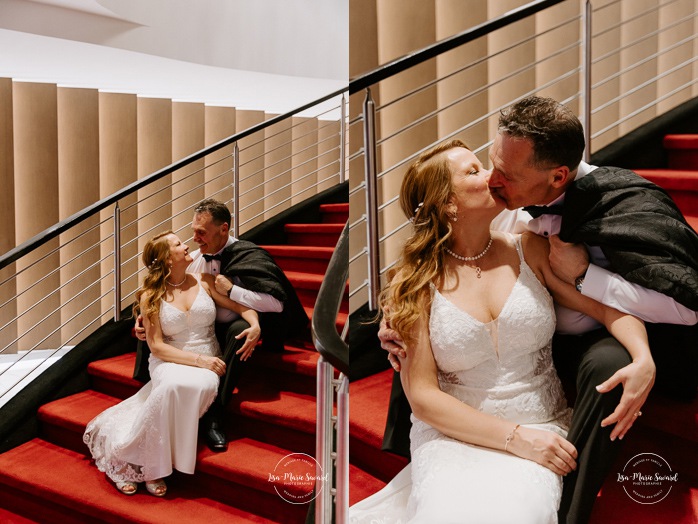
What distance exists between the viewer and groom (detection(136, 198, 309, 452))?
1.24 metres

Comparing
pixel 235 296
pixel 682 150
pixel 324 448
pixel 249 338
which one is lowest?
pixel 324 448

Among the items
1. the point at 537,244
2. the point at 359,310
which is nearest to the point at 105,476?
the point at 359,310

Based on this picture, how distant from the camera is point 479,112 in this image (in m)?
1.08

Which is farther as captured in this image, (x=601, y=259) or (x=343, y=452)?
(x=343, y=452)

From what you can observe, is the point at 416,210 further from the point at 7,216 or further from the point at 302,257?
the point at 7,216

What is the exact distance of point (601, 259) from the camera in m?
0.99

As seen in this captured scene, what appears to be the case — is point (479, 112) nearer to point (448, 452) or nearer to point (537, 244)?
point (537, 244)

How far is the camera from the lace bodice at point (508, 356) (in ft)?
3.46

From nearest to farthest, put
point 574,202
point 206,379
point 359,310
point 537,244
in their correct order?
point 574,202, point 537,244, point 359,310, point 206,379

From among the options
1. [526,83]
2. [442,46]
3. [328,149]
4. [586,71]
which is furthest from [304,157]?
[586,71]

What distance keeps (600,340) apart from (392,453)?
508 mm

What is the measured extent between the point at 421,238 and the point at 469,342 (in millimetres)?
231

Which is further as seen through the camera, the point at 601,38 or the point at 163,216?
the point at 163,216

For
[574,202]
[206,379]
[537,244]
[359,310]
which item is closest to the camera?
[574,202]
